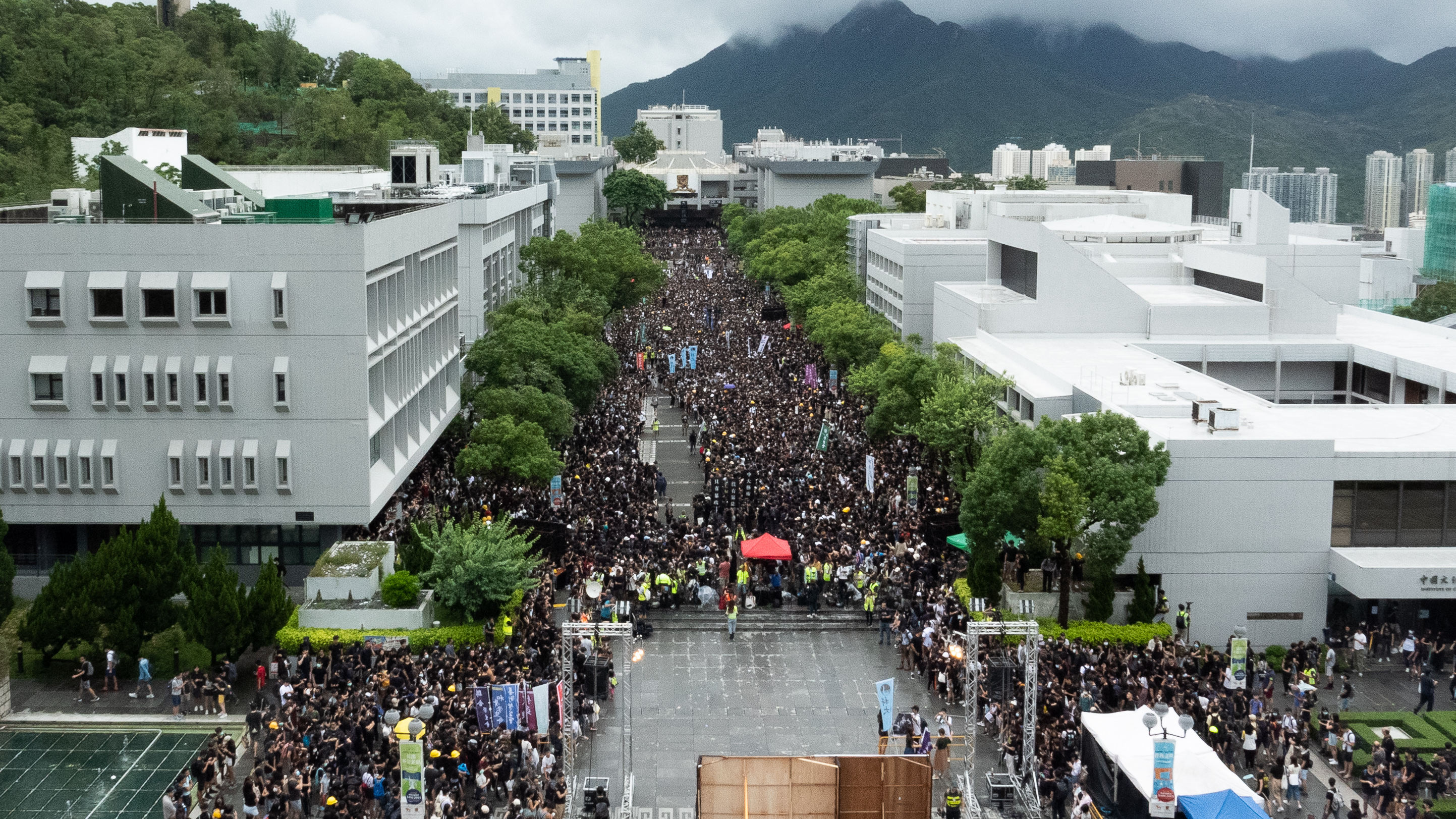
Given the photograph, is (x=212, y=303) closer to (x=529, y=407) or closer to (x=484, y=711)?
(x=529, y=407)

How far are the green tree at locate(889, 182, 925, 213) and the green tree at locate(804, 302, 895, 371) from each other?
69342 mm

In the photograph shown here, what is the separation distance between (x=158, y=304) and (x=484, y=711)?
17619 mm

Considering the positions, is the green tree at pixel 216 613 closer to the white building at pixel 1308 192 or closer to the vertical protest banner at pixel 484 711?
the vertical protest banner at pixel 484 711

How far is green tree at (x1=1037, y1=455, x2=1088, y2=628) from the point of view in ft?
110

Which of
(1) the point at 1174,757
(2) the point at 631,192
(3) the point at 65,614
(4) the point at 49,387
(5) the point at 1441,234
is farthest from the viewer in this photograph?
(2) the point at 631,192

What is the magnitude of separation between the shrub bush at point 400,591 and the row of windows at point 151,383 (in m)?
7.36

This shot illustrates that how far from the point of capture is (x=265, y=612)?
108 ft

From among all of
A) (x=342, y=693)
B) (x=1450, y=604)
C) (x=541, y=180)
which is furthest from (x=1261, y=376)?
(x=541, y=180)

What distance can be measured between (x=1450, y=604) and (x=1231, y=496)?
629 cm

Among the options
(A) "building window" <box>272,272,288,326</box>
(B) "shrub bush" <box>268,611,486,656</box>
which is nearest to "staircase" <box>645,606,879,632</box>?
(B) "shrub bush" <box>268,611,486,656</box>

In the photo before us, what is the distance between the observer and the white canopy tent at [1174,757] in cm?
2381

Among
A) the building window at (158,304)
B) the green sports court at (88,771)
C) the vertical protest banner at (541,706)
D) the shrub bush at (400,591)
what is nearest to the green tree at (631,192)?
the building window at (158,304)

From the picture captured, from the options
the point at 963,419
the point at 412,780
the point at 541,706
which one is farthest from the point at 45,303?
the point at 963,419

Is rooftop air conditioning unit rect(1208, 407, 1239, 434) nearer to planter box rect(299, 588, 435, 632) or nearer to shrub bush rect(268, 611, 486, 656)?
shrub bush rect(268, 611, 486, 656)
